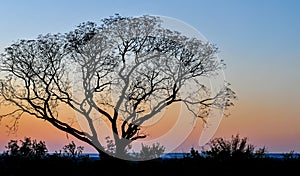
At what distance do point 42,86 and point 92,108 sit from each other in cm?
310

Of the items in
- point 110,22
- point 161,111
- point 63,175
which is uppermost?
point 110,22

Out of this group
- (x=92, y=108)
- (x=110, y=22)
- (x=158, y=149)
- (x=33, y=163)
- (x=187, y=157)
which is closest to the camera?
(x=187, y=157)

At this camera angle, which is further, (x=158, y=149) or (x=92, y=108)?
(x=92, y=108)

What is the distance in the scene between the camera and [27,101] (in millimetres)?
29844

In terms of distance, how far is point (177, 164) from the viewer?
44.7ft

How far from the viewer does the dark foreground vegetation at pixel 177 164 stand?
13.1m

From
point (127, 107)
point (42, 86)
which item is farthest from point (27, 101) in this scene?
point (127, 107)

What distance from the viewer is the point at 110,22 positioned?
2731cm

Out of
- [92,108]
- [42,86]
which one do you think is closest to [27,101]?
[42,86]

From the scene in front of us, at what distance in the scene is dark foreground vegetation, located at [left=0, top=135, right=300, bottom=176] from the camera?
515 inches

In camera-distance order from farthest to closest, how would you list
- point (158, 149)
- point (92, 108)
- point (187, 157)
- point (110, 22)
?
1. point (92, 108)
2. point (110, 22)
3. point (158, 149)
4. point (187, 157)

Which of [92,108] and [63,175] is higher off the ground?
[92,108]

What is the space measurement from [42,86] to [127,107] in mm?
5054

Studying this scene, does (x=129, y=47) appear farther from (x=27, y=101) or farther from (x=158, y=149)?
(x=158, y=149)
